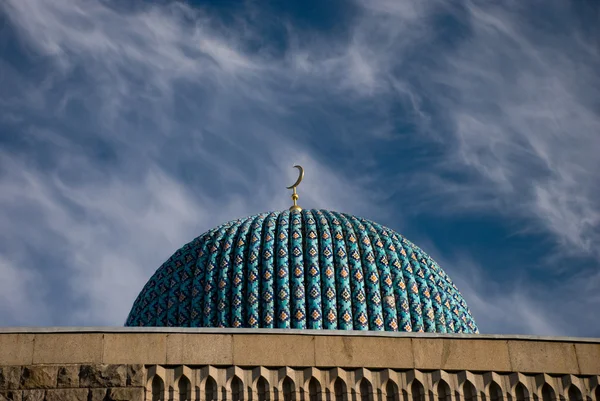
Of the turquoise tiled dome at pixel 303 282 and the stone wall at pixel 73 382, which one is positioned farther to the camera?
the turquoise tiled dome at pixel 303 282

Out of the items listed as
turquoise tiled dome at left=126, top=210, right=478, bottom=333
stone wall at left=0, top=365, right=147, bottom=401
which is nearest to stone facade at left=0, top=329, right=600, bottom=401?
stone wall at left=0, top=365, right=147, bottom=401

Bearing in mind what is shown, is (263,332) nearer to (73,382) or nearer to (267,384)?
(267,384)

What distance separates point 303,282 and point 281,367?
3994mm

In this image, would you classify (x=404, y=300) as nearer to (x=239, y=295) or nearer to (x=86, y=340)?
(x=239, y=295)

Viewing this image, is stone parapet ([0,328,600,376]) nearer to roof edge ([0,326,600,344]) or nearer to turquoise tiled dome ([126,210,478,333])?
roof edge ([0,326,600,344])

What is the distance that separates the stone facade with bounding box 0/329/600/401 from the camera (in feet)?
35.8

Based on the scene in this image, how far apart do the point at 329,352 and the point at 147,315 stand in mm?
5088

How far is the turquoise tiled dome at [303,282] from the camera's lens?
14820mm

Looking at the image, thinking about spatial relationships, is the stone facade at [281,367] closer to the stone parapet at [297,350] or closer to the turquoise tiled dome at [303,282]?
the stone parapet at [297,350]

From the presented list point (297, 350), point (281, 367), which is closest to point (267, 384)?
point (281, 367)

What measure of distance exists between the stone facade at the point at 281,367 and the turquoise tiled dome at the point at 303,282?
10.8 ft

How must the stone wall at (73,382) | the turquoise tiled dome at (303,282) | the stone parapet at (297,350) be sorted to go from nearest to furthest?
the stone wall at (73,382) < the stone parapet at (297,350) < the turquoise tiled dome at (303,282)

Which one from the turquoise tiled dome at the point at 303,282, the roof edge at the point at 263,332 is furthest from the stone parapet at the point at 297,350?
the turquoise tiled dome at the point at 303,282

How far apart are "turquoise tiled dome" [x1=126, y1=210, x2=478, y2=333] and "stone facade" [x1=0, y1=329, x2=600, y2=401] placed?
328 centimetres
